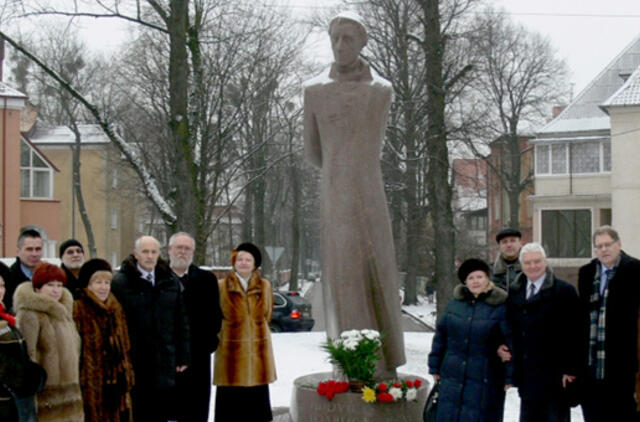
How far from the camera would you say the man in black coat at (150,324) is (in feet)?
20.8

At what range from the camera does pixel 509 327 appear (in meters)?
6.13

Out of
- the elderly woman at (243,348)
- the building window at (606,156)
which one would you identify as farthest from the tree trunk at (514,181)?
the elderly woman at (243,348)

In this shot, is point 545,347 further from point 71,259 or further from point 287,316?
point 287,316

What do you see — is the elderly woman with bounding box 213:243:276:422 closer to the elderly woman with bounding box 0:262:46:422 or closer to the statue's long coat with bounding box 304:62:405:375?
the statue's long coat with bounding box 304:62:405:375

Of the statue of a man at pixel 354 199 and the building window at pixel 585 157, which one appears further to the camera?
the building window at pixel 585 157

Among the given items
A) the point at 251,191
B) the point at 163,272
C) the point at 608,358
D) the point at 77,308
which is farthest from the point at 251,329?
the point at 251,191

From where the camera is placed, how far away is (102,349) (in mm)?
5941

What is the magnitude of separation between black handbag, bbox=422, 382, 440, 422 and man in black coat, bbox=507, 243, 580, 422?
0.61m

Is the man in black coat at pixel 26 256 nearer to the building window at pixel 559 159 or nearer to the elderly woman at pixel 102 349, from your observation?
the elderly woman at pixel 102 349

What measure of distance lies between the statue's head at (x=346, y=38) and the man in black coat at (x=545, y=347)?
96.3 inches

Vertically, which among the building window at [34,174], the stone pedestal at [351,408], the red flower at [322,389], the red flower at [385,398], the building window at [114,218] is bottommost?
the stone pedestal at [351,408]

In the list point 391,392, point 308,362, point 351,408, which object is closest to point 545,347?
point 391,392

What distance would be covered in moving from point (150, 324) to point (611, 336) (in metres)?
3.55

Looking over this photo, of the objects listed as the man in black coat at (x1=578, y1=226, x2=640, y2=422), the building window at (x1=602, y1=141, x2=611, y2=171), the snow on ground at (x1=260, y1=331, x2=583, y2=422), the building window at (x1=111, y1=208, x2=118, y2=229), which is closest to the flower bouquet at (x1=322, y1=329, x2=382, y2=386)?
the man in black coat at (x1=578, y1=226, x2=640, y2=422)
